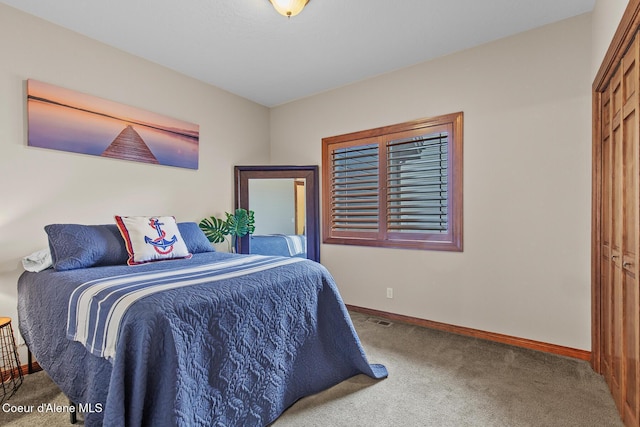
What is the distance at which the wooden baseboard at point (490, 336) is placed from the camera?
99.0 inches

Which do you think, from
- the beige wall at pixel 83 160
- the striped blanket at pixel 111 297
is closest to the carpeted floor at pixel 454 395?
the striped blanket at pixel 111 297

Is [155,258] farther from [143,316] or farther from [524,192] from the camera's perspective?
[524,192]

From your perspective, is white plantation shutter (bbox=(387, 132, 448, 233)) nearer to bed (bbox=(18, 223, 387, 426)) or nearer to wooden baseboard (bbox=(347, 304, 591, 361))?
wooden baseboard (bbox=(347, 304, 591, 361))

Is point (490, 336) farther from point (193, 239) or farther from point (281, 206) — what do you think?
point (193, 239)

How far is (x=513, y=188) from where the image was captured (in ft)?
9.07

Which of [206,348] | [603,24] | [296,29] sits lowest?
[206,348]

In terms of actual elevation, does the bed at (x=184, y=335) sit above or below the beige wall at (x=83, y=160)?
below

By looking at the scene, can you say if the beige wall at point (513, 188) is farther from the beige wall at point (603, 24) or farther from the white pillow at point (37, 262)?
the white pillow at point (37, 262)

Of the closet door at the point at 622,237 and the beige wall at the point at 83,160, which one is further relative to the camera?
the beige wall at the point at 83,160

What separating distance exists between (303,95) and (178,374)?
3.60m

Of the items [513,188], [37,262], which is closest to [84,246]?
[37,262]

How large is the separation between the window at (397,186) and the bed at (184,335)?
153 centimetres

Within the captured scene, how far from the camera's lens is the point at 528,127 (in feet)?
8.80

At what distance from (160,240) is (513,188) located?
2.99 meters
